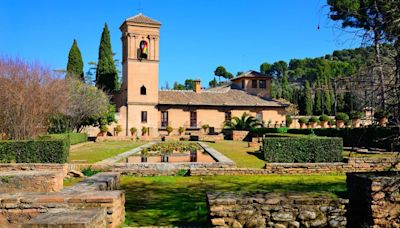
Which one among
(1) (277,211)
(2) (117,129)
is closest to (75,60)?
(2) (117,129)

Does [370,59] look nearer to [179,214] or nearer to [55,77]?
[179,214]

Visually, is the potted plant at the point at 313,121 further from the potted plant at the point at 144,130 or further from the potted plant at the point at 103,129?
the potted plant at the point at 103,129

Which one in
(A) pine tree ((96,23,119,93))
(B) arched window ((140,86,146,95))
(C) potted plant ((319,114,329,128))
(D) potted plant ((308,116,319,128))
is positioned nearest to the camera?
(D) potted plant ((308,116,319,128))

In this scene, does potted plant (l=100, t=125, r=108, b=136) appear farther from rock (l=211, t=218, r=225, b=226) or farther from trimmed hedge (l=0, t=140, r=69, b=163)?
rock (l=211, t=218, r=225, b=226)

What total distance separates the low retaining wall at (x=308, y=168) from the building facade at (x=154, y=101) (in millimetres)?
26714

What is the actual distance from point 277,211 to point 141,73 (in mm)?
35439

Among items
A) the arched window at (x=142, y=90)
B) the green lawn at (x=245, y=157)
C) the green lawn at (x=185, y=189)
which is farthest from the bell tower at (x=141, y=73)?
the green lawn at (x=185, y=189)

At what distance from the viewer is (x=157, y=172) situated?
1195cm

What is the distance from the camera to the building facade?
1516 inches

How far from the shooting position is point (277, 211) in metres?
5.01

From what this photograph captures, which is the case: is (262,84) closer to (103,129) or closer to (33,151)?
(103,129)

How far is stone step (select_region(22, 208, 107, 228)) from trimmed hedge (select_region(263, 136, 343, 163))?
33.0 ft

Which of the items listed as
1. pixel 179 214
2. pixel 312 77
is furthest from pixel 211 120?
pixel 312 77

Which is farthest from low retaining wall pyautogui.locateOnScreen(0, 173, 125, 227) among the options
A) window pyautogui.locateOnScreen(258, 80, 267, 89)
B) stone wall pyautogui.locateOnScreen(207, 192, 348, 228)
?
window pyautogui.locateOnScreen(258, 80, 267, 89)
